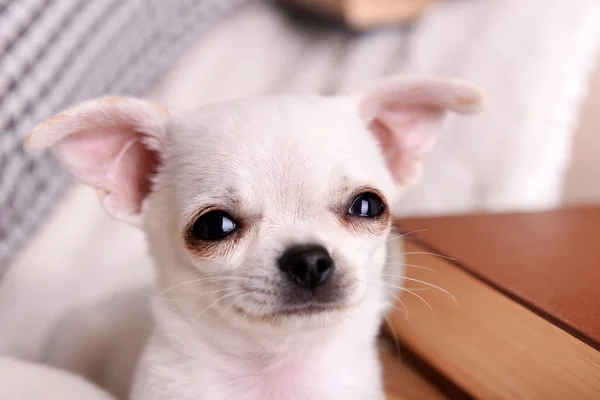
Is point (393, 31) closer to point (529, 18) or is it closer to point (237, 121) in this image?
point (529, 18)

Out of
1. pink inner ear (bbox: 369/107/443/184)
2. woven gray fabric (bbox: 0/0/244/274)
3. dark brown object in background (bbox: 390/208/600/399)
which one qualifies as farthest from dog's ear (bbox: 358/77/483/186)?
woven gray fabric (bbox: 0/0/244/274)

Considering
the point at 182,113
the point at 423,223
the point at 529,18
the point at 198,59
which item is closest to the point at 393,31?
the point at 529,18

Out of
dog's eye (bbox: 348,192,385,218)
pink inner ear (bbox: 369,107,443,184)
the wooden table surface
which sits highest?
pink inner ear (bbox: 369,107,443,184)

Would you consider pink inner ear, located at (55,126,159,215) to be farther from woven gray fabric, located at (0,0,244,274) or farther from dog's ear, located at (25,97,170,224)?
woven gray fabric, located at (0,0,244,274)

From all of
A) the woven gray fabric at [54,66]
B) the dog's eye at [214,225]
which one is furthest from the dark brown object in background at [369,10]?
the dog's eye at [214,225]

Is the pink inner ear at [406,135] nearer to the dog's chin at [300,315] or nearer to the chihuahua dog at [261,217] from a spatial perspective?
the chihuahua dog at [261,217]

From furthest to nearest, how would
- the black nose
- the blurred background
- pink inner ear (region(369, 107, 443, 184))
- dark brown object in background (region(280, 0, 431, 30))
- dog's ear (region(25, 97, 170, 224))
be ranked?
dark brown object in background (region(280, 0, 431, 30)) → the blurred background → pink inner ear (region(369, 107, 443, 184)) → dog's ear (region(25, 97, 170, 224)) → the black nose

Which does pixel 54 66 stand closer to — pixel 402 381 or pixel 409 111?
pixel 409 111

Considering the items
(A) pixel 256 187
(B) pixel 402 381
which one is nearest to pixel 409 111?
(A) pixel 256 187

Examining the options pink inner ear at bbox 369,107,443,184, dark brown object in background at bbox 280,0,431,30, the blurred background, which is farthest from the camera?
dark brown object in background at bbox 280,0,431,30
